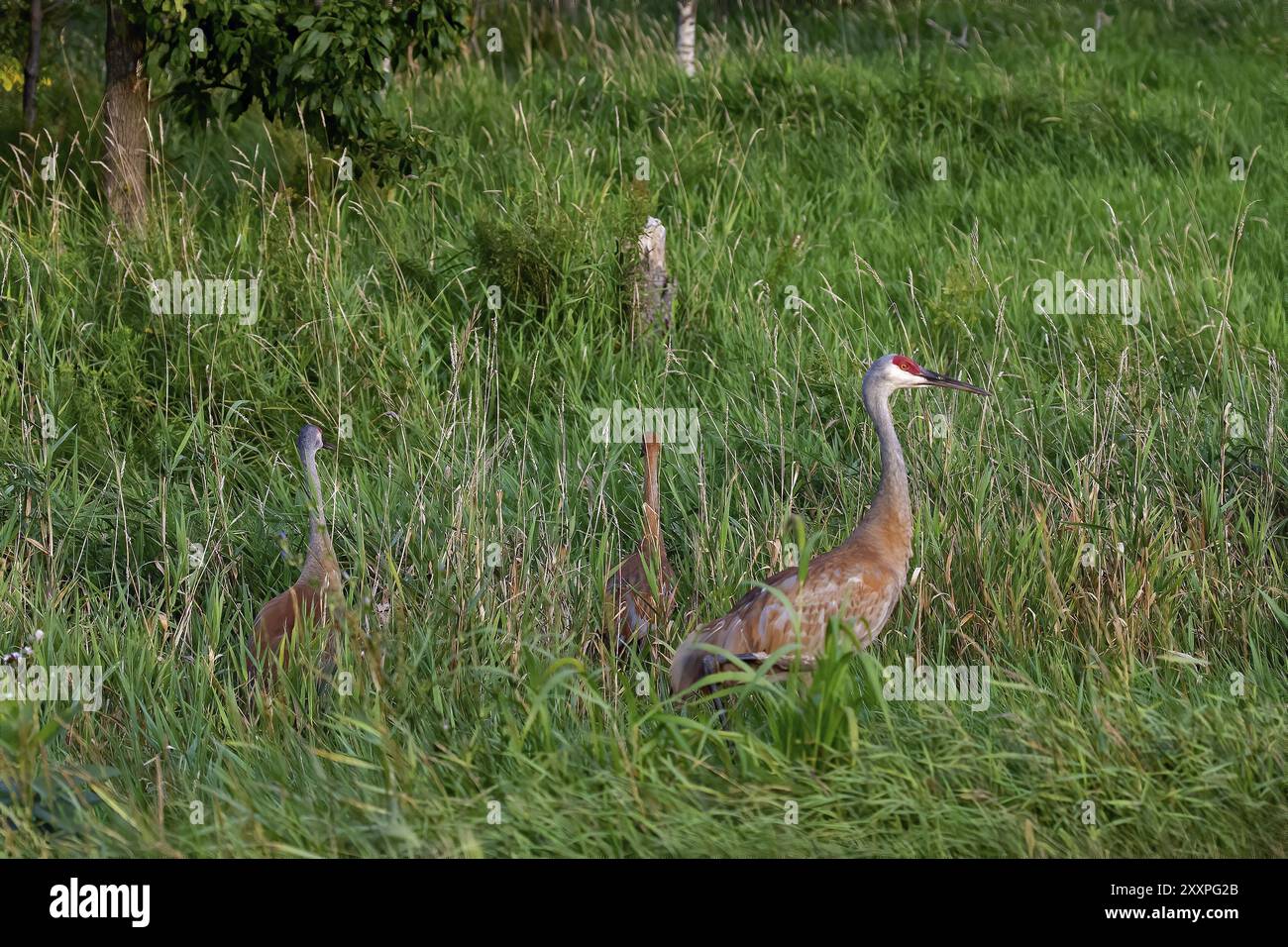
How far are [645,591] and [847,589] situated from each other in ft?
2.55

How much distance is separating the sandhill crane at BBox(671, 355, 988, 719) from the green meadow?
173 millimetres

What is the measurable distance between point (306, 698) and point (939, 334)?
4.07m

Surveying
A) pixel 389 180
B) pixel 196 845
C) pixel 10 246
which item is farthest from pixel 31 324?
pixel 196 845

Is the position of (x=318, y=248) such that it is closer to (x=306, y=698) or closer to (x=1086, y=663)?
(x=306, y=698)

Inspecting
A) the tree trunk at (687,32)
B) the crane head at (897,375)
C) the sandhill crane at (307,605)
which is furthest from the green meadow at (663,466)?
the crane head at (897,375)

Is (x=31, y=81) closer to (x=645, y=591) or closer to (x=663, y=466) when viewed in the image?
(x=663, y=466)

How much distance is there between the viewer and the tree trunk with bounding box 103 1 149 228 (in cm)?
785

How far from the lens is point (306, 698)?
4.25m

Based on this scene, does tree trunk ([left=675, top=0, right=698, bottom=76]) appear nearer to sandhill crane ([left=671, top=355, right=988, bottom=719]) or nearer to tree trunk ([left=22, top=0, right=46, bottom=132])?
tree trunk ([left=22, top=0, right=46, bottom=132])

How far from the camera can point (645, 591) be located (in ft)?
16.1

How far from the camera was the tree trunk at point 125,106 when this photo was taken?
25.8 ft

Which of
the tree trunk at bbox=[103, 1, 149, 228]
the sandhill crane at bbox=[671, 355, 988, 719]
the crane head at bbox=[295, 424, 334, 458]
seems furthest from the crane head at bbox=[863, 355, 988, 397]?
the tree trunk at bbox=[103, 1, 149, 228]

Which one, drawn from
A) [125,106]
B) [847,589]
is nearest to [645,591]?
[847,589]
